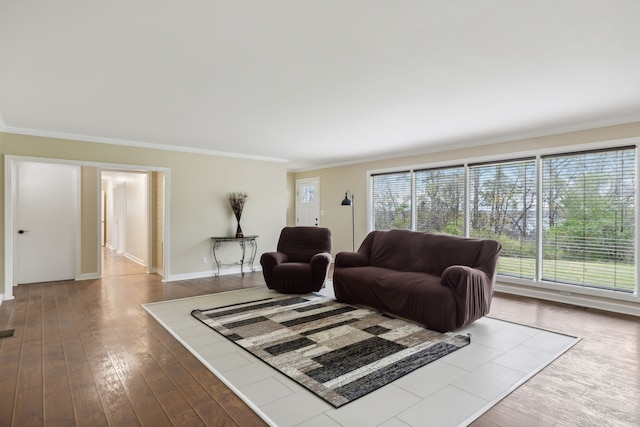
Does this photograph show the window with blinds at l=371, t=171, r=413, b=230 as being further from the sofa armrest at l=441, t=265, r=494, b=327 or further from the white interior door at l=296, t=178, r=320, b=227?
the sofa armrest at l=441, t=265, r=494, b=327

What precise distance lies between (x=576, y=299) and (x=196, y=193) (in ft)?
20.1

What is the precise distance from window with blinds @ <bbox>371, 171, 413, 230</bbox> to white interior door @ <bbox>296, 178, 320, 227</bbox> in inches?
71.6

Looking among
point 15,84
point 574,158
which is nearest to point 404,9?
point 15,84

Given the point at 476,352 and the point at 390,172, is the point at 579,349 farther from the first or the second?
the point at 390,172

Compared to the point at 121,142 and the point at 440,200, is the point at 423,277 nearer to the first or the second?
the point at 440,200

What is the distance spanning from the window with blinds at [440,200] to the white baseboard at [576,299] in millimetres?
1138

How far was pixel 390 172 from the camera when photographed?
7.09 metres

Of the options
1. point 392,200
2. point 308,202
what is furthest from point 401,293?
point 308,202

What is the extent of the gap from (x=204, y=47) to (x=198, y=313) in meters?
2.94

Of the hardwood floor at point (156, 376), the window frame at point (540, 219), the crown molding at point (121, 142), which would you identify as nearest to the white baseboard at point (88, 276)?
the hardwood floor at point (156, 376)

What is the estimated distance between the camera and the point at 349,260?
194 inches

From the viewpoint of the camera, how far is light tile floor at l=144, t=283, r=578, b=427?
2.12 m

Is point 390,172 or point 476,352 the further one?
point 390,172

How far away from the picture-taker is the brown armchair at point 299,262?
5.07 metres
